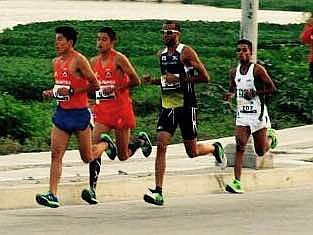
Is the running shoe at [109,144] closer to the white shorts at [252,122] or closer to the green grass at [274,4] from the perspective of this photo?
the white shorts at [252,122]

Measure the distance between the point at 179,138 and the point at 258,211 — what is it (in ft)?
19.8

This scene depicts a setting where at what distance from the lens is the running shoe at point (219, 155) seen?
14.5 m

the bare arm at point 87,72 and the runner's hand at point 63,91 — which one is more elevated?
the bare arm at point 87,72

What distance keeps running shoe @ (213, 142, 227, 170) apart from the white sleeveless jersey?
16.6 inches

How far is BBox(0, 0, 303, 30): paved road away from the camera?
42688 millimetres

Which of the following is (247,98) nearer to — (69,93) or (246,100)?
(246,100)

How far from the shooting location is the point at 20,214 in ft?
41.3

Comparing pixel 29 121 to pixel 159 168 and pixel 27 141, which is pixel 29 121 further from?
pixel 159 168

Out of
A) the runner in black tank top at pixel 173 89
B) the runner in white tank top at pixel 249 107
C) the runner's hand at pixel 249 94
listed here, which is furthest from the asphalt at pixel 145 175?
the runner's hand at pixel 249 94

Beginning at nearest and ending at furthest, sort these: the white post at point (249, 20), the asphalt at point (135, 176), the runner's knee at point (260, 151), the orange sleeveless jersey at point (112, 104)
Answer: the asphalt at point (135, 176) → the orange sleeveless jersey at point (112, 104) → the runner's knee at point (260, 151) → the white post at point (249, 20)

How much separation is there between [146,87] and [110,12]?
25165 mm

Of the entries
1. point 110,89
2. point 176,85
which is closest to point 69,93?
point 110,89

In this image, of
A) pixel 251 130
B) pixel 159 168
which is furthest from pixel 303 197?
pixel 159 168

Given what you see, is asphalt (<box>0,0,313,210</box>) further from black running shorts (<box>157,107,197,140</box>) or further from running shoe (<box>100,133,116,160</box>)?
black running shorts (<box>157,107,197,140</box>)
